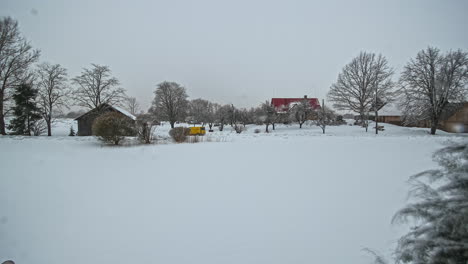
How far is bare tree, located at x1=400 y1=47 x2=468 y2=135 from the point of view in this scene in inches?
705

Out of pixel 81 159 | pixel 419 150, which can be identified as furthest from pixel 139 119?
pixel 419 150

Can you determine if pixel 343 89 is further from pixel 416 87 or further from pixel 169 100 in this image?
pixel 169 100

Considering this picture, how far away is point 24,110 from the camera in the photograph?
19.1 m

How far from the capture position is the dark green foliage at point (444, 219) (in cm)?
102

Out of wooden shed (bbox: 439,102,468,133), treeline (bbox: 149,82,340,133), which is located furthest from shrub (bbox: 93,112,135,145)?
wooden shed (bbox: 439,102,468,133)

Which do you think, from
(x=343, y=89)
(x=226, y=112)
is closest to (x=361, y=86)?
(x=343, y=89)

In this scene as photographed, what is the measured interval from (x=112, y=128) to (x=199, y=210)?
31.9 feet

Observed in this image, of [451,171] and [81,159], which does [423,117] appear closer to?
[451,171]

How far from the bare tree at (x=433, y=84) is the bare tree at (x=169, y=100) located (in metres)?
35.4

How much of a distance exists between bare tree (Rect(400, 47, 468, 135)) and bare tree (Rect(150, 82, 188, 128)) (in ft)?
116

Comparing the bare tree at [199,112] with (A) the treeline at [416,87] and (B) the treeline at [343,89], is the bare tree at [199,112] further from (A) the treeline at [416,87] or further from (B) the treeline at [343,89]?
(A) the treeline at [416,87]

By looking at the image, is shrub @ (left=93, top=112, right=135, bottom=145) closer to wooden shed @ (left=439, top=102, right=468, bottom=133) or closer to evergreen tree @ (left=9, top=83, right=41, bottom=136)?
evergreen tree @ (left=9, top=83, right=41, bottom=136)

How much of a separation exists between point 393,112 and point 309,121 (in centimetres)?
2396

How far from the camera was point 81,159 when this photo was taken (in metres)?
7.24
